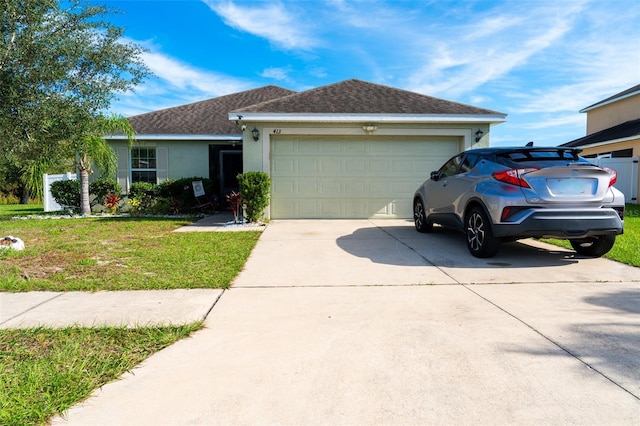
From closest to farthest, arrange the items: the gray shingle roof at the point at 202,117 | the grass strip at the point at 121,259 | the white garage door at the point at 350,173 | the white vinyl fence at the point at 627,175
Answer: the grass strip at the point at 121,259 → the white garage door at the point at 350,173 → the gray shingle roof at the point at 202,117 → the white vinyl fence at the point at 627,175

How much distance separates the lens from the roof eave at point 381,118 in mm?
10312

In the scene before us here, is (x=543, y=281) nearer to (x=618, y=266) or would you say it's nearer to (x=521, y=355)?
(x=618, y=266)

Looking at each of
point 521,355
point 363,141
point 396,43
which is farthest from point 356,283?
point 396,43

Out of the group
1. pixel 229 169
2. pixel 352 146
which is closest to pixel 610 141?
pixel 352 146

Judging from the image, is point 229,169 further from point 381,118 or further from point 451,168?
point 451,168

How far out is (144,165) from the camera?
14.7m

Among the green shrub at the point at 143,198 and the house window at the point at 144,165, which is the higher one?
the house window at the point at 144,165

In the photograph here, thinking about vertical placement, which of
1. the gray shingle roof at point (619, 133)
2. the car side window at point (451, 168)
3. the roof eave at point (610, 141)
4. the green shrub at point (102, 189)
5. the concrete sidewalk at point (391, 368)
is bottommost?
the concrete sidewalk at point (391, 368)

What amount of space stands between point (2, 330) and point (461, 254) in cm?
581

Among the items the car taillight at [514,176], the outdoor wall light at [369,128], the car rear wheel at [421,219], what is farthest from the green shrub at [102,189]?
the car taillight at [514,176]

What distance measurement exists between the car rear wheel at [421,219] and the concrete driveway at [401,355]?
311cm

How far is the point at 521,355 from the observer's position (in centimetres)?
273

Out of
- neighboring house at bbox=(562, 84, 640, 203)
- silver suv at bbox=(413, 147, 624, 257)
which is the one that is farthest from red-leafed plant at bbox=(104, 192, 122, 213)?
neighboring house at bbox=(562, 84, 640, 203)

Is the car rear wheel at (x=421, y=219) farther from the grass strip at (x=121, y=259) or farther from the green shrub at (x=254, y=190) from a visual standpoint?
the green shrub at (x=254, y=190)
